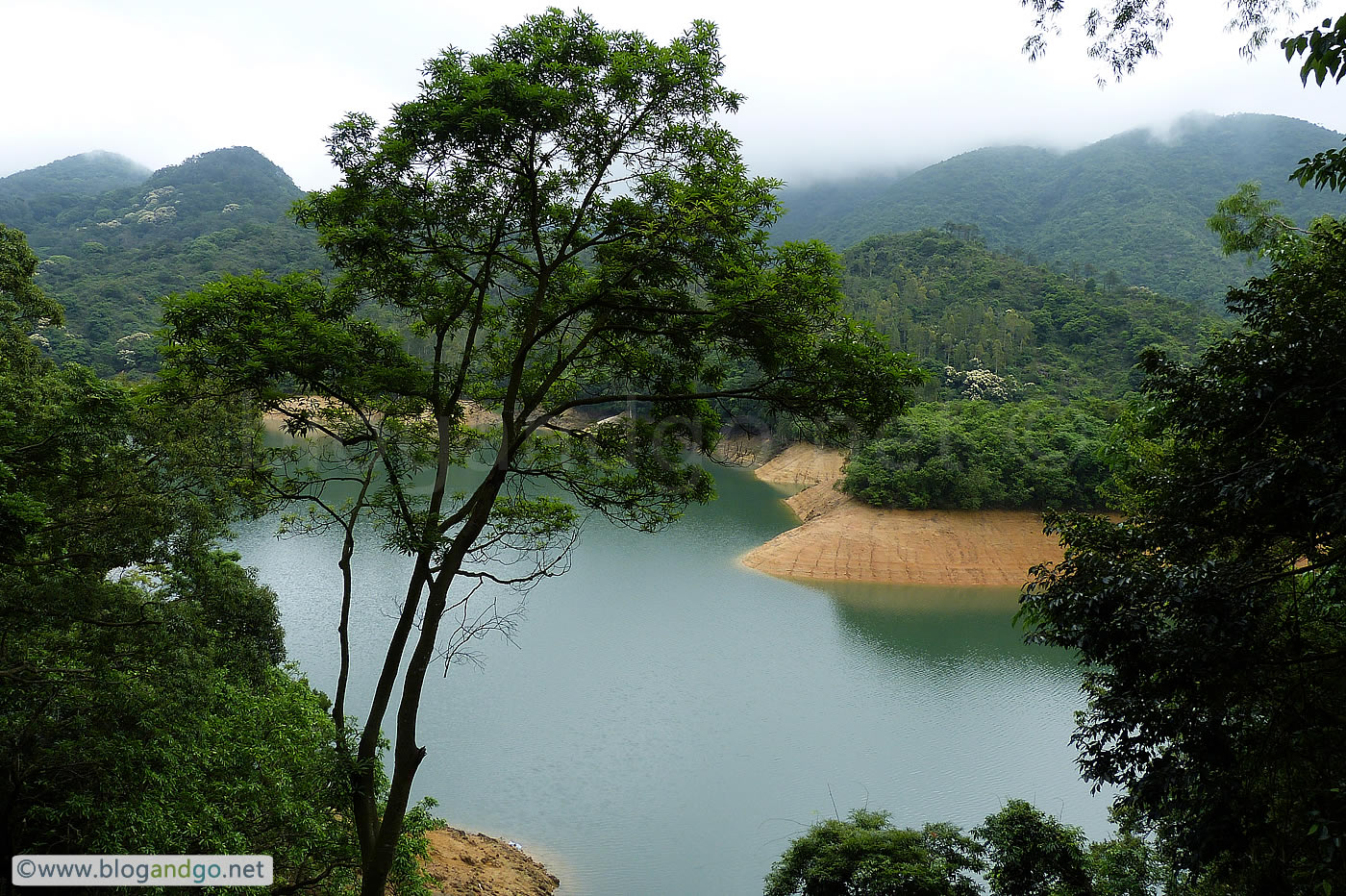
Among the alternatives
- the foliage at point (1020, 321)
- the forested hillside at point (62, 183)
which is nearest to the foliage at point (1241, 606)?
the foliage at point (1020, 321)

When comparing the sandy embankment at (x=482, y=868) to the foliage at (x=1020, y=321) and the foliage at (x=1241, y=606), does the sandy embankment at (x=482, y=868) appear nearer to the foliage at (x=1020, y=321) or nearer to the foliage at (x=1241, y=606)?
the foliage at (x=1241, y=606)

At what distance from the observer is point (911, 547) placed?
18234 millimetres

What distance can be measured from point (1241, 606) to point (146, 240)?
52.5m

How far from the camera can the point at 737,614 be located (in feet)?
48.1

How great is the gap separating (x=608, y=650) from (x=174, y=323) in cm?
932

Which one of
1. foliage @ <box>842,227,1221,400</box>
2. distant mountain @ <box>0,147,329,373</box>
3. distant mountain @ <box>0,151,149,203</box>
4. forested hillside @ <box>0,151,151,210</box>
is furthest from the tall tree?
distant mountain @ <box>0,151,149,203</box>

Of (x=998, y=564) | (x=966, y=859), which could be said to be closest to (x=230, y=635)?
(x=966, y=859)

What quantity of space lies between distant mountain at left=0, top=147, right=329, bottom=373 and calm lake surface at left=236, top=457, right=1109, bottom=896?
34.4 feet

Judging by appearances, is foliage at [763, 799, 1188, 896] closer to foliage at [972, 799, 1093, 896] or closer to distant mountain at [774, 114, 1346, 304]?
foliage at [972, 799, 1093, 896]

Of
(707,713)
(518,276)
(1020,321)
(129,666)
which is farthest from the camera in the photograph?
(1020,321)

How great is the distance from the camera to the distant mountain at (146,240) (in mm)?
25219

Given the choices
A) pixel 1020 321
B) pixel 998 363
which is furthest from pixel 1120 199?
pixel 998 363

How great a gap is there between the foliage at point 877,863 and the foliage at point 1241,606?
2.01 meters

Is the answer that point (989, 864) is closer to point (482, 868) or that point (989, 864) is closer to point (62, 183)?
point (482, 868)
